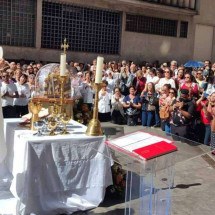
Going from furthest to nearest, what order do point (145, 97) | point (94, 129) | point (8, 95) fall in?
1. point (145, 97)
2. point (8, 95)
3. point (94, 129)

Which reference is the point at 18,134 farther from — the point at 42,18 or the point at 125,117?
the point at 42,18

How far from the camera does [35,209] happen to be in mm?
4453

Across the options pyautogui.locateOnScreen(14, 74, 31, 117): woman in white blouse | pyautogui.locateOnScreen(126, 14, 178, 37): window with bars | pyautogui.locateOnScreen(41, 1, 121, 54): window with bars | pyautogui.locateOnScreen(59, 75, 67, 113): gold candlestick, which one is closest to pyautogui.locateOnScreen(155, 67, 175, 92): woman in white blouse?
pyautogui.locateOnScreen(14, 74, 31, 117): woman in white blouse

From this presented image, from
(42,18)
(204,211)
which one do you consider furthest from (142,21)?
(204,211)

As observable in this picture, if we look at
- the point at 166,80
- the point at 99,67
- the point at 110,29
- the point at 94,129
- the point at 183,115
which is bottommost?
the point at 183,115

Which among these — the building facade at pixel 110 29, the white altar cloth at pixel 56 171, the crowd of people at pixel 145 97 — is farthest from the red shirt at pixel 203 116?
the building facade at pixel 110 29

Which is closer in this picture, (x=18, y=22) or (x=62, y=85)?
(x=62, y=85)

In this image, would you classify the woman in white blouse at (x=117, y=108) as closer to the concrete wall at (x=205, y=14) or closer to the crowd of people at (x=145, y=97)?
the crowd of people at (x=145, y=97)

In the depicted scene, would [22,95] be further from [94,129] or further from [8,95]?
[94,129]

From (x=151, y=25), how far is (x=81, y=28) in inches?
187

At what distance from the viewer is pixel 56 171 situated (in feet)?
14.8

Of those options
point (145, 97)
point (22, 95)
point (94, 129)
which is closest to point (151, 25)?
point (145, 97)

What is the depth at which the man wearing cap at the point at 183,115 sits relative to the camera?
27.1ft

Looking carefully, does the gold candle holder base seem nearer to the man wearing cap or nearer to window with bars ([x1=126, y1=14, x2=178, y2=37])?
the man wearing cap
